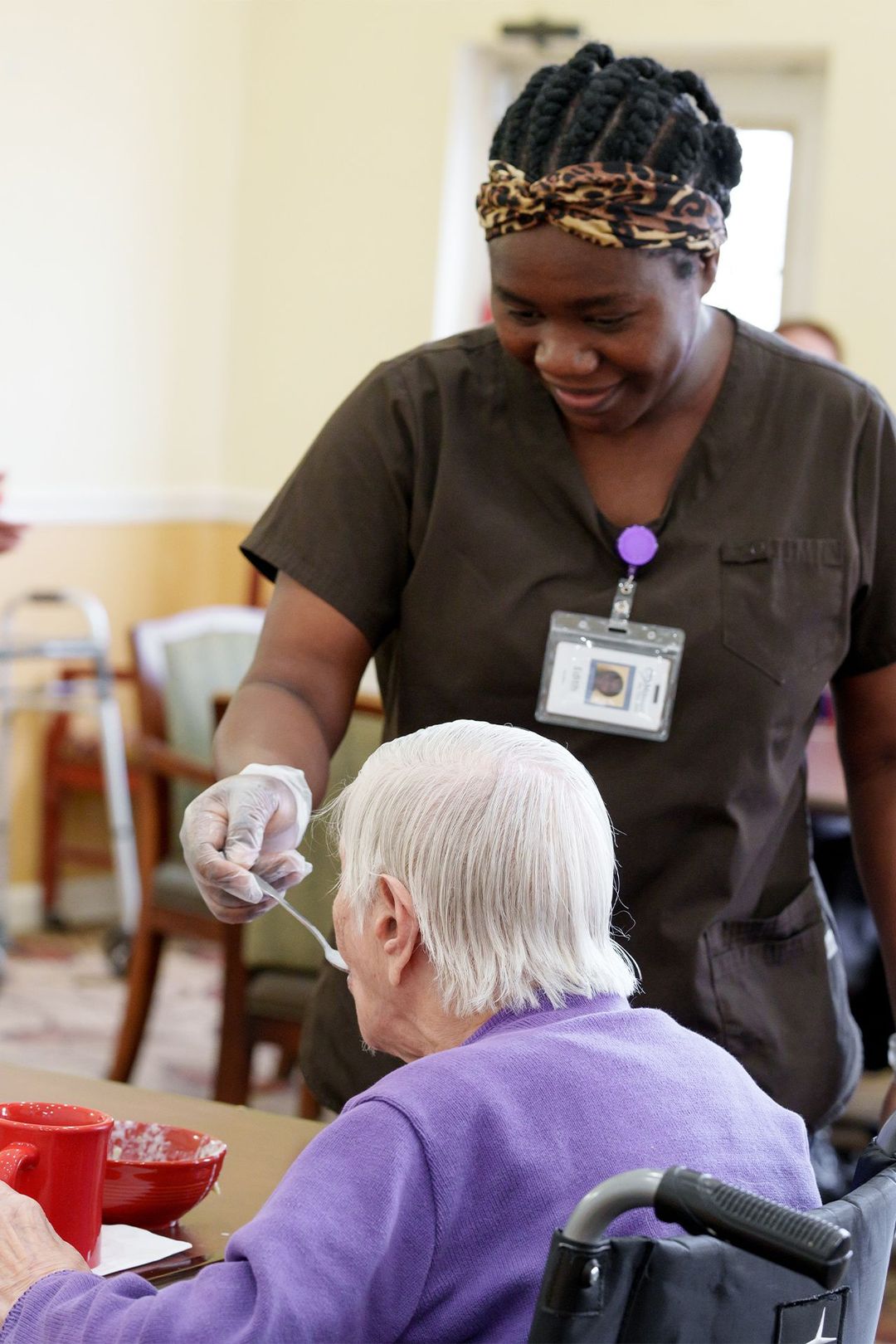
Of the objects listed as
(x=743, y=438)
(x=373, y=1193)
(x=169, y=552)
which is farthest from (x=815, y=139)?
(x=373, y=1193)

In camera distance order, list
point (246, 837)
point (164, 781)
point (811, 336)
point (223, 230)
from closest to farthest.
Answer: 1. point (246, 837)
2. point (164, 781)
3. point (811, 336)
4. point (223, 230)

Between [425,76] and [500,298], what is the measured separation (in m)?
4.23

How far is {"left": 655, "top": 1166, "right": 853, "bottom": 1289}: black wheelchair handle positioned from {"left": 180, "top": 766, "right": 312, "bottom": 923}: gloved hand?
0.60 metres

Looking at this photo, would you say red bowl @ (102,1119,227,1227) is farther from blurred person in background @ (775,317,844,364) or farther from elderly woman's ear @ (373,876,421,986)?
blurred person in background @ (775,317,844,364)

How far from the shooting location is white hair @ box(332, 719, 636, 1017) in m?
1.16

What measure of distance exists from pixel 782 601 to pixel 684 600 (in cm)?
9

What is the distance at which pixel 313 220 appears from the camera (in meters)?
5.63

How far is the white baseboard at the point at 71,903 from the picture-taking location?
5.02 m

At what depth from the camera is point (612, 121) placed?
1469 millimetres

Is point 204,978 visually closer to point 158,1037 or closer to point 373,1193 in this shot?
point 158,1037

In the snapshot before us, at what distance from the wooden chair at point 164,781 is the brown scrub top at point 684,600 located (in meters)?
1.79

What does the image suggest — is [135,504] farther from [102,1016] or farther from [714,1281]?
[714,1281]

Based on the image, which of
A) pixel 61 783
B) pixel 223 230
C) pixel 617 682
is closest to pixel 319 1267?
pixel 617 682

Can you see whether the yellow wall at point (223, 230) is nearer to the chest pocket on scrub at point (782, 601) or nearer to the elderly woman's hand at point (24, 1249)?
the chest pocket on scrub at point (782, 601)
